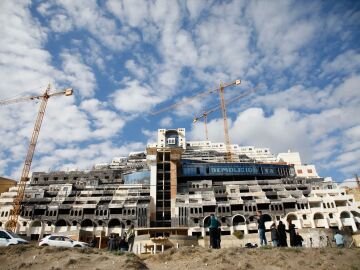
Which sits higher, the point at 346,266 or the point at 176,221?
the point at 176,221

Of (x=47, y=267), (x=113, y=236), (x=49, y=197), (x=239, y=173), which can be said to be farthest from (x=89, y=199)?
(x=47, y=267)

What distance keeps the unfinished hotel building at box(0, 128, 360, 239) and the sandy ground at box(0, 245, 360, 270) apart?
46477mm

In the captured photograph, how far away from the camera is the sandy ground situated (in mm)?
16375

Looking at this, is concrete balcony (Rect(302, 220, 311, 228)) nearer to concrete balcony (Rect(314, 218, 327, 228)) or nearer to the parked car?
concrete balcony (Rect(314, 218, 327, 228))

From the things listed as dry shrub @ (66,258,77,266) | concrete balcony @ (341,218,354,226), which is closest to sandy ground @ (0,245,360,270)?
dry shrub @ (66,258,77,266)

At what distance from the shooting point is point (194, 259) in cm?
1788

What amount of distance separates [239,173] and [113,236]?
6668 centimetres

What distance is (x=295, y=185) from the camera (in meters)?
75.4

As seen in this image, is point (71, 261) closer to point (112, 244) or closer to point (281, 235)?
point (112, 244)

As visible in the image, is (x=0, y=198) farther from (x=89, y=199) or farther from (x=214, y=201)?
(x=214, y=201)

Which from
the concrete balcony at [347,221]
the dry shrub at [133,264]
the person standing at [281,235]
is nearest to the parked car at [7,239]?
the dry shrub at [133,264]

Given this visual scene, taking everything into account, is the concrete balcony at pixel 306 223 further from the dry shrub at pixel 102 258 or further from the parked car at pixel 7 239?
the parked car at pixel 7 239

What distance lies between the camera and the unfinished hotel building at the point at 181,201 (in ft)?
215

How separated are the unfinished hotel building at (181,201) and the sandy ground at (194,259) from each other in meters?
46.5
